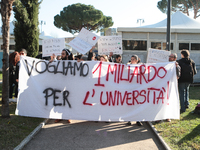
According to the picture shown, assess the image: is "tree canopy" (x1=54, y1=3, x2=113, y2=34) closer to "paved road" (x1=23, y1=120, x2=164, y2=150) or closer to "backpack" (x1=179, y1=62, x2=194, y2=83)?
"backpack" (x1=179, y1=62, x2=194, y2=83)

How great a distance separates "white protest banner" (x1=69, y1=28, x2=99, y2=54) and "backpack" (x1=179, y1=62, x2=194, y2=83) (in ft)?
8.69

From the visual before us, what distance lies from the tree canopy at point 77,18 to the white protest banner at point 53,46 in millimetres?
28981

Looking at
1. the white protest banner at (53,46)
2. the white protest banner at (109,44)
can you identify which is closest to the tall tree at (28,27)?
the white protest banner at (53,46)

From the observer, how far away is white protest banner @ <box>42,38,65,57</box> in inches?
239

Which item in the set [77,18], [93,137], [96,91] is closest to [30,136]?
[93,137]

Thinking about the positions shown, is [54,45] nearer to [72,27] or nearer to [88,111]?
[88,111]

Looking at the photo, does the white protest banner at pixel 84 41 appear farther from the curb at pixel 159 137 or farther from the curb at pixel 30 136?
the curb at pixel 159 137

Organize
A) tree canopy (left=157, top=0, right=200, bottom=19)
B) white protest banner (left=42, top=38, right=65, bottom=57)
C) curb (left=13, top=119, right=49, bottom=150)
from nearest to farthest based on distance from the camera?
curb (left=13, top=119, right=49, bottom=150) → white protest banner (left=42, top=38, right=65, bottom=57) → tree canopy (left=157, top=0, right=200, bottom=19)

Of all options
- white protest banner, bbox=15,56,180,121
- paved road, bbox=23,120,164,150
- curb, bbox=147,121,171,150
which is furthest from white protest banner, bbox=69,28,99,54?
curb, bbox=147,121,171,150

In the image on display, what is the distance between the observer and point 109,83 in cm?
524

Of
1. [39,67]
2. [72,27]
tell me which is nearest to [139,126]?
[39,67]

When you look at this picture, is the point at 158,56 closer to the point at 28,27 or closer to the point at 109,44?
the point at 109,44

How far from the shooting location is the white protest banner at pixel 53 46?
6070mm

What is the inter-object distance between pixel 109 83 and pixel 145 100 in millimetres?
938
